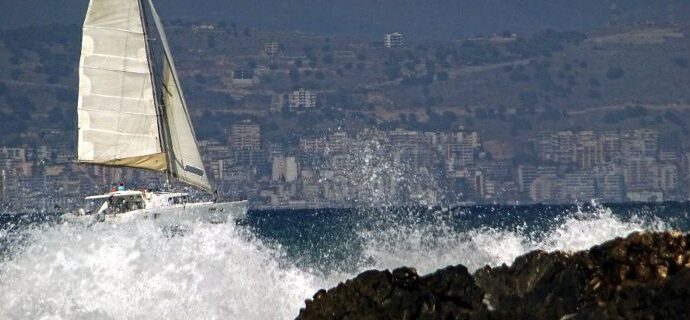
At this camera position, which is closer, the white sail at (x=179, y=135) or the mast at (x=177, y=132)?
the mast at (x=177, y=132)

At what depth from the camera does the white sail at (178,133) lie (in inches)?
3548

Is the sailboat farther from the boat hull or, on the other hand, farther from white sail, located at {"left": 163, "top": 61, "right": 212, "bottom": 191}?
the boat hull

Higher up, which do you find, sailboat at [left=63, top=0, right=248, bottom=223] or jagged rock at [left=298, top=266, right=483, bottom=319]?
jagged rock at [left=298, top=266, right=483, bottom=319]

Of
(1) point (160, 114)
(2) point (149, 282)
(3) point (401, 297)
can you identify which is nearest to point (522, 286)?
(3) point (401, 297)

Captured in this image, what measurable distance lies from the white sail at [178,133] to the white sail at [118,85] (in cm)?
65

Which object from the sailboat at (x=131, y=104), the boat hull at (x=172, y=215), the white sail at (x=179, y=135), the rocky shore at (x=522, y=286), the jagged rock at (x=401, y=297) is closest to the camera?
the rocky shore at (x=522, y=286)

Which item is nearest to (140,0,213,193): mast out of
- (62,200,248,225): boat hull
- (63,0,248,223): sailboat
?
(63,0,248,223): sailboat

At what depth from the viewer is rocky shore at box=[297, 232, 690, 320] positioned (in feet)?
55.5

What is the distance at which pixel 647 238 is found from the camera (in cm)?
1750

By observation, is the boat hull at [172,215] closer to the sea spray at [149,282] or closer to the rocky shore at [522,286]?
the sea spray at [149,282]

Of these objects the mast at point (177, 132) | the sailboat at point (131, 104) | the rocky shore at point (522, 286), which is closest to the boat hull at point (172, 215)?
the sailboat at point (131, 104)

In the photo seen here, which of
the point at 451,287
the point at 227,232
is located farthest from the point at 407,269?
the point at 227,232

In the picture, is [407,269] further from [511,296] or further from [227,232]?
[227,232]

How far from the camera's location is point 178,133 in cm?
9050
